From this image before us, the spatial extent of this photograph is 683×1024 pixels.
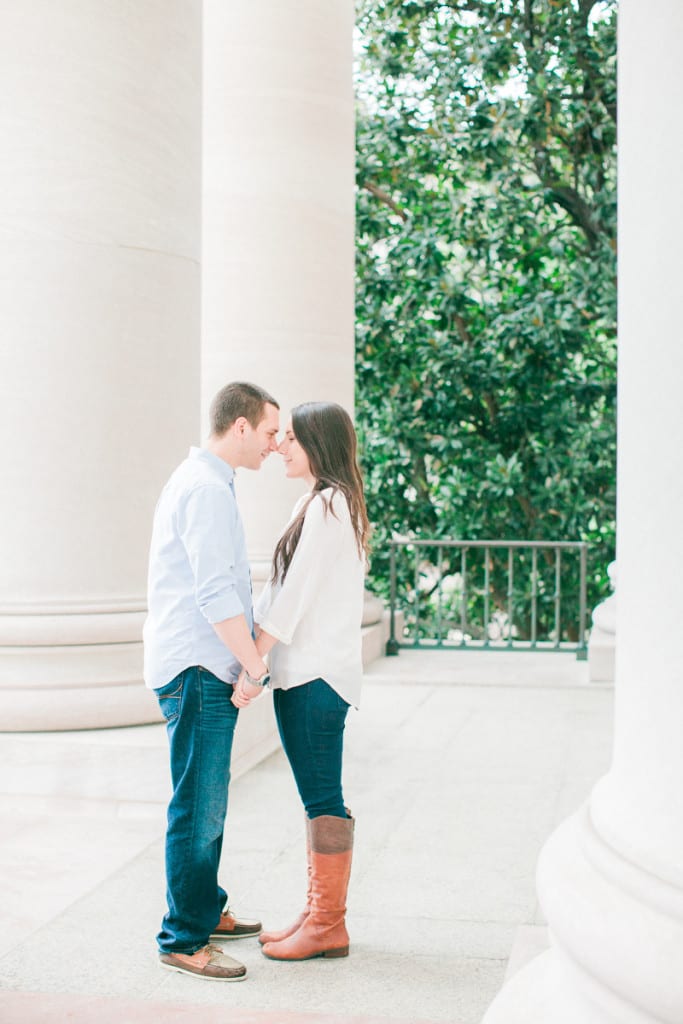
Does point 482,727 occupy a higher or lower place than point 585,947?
lower

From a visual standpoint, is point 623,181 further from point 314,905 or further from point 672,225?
point 314,905

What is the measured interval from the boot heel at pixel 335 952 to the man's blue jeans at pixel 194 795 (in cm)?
64

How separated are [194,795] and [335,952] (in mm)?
1157

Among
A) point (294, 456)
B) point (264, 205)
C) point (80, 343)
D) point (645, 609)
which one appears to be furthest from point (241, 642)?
point (264, 205)

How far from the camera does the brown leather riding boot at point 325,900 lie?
590 cm

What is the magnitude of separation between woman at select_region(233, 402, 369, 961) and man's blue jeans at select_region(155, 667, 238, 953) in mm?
176

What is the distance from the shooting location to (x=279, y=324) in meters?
14.4

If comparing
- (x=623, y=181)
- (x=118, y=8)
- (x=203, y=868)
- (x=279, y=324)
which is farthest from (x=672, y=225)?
(x=279, y=324)

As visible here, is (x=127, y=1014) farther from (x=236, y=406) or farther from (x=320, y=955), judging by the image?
(x=236, y=406)

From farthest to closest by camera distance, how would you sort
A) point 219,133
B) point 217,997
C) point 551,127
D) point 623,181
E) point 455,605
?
point 455,605 → point 551,127 → point 219,133 → point 217,997 → point 623,181

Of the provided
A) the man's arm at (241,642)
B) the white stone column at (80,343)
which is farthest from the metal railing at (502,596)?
the man's arm at (241,642)

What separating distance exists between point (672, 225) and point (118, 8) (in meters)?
7.11

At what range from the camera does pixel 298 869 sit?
7.55m

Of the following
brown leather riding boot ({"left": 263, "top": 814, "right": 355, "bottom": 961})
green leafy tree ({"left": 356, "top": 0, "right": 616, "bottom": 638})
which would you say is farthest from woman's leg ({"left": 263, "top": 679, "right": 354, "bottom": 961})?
green leafy tree ({"left": 356, "top": 0, "right": 616, "bottom": 638})
